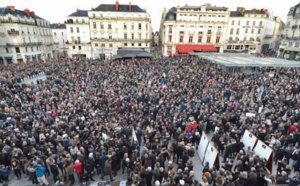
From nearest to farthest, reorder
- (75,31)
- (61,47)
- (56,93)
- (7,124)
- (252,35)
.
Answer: (7,124) → (56,93) → (75,31) → (252,35) → (61,47)

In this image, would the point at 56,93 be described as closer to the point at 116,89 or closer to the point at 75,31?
the point at 116,89

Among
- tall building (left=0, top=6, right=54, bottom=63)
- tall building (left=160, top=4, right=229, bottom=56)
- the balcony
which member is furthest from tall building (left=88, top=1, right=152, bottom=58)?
the balcony

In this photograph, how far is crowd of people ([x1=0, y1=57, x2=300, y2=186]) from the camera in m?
7.70

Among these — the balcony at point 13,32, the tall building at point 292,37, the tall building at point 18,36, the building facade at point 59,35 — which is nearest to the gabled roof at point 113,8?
the tall building at point 18,36

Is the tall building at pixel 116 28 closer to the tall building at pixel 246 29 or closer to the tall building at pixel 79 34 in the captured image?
the tall building at pixel 79 34

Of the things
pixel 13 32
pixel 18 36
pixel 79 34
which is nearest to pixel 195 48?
pixel 79 34

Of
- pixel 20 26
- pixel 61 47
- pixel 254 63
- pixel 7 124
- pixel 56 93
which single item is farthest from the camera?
pixel 61 47

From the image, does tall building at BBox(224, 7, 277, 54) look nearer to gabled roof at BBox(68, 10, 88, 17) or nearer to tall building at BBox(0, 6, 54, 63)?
gabled roof at BBox(68, 10, 88, 17)

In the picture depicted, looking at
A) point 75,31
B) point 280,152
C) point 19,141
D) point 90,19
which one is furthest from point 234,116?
point 75,31

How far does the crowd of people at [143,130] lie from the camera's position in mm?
7703

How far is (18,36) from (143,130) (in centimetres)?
4182

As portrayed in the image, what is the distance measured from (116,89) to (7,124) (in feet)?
27.4

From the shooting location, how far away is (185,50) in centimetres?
4059

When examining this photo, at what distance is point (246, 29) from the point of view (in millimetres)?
47125
